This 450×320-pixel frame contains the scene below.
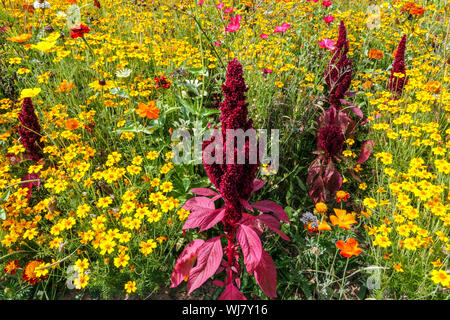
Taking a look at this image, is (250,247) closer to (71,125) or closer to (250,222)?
(250,222)

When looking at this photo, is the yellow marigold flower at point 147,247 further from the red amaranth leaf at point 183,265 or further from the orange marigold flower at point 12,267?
the orange marigold flower at point 12,267

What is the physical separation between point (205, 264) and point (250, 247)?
0.27m

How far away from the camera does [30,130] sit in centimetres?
198

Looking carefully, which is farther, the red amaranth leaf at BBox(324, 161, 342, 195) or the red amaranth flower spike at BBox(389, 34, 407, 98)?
the red amaranth flower spike at BBox(389, 34, 407, 98)

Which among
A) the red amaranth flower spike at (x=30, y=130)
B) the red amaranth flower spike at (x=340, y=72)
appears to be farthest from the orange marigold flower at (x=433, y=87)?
the red amaranth flower spike at (x=30, y=130)

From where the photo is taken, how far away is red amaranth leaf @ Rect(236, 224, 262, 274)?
1439mm

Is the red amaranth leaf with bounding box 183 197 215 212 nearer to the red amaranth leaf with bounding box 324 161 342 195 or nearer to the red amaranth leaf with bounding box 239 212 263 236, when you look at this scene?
the red amaranth leaf with bounding box 239 212 263 236

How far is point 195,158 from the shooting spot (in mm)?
1999

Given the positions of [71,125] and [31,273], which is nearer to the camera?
[31,273]

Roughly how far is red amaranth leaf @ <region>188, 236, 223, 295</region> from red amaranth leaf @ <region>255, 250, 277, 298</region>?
0.72 ft

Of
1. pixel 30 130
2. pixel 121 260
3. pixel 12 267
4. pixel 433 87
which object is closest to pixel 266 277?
pixel 121 260

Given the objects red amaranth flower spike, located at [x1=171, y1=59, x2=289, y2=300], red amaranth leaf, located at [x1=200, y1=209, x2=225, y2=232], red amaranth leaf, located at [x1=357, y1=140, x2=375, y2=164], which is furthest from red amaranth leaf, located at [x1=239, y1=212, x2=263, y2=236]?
red amaranth leaf, located at [x1=357, y1=140, x2=375, y2=164]

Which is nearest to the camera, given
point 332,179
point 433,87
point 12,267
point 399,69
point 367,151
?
point 12,267

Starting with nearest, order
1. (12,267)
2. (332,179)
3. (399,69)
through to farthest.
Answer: (12,267) < (332,179) < (399,69)
